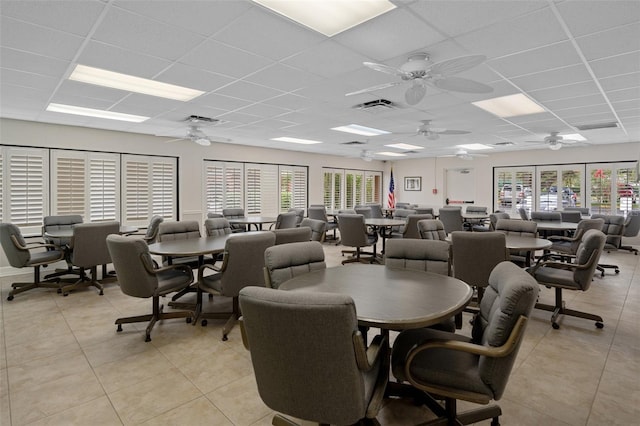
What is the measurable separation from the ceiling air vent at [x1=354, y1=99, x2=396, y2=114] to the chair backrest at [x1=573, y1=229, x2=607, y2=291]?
9.00 feet

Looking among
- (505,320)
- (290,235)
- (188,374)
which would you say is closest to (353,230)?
(290,235)

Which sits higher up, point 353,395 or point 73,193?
point 73,193

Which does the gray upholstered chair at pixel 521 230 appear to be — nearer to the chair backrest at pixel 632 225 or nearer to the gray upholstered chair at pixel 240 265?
the gray upholstered chair at pixel 240 265

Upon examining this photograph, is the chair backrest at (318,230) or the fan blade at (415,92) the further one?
the chair backrest at (318,230)

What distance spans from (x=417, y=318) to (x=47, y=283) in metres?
5.17

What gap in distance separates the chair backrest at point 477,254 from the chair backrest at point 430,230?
3.01ft

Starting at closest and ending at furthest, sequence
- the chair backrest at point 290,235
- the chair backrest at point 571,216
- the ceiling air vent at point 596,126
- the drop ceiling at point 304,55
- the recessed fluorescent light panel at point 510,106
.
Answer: the drop ceiling at point 304,55 → the chair backrest at point 290,235 → the recessed fluorescent light panel at point 510,106 → the ceiling air vent at point 596,126 → the chair backrest at point 571,216

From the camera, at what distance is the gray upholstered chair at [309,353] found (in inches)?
48.8

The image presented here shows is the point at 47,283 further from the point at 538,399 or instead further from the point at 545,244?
the point at 545,244

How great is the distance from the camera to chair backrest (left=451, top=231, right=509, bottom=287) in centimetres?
326

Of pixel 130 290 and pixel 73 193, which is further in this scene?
pixel 73 193

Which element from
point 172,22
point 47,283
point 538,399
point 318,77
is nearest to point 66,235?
point 47,283

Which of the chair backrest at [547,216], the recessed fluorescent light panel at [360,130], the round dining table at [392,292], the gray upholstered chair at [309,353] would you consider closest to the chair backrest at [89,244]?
the round dining table at [392,292]

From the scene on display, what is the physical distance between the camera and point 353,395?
4.30 ft
